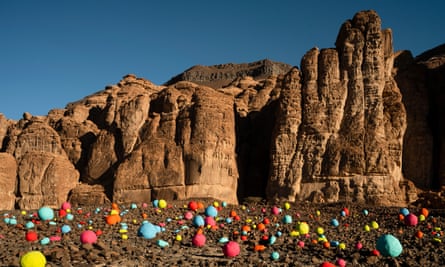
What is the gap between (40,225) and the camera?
59.1 feet

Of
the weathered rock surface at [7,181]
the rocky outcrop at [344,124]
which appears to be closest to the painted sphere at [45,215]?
the rocky outcrop at [344,124]

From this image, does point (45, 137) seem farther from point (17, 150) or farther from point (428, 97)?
point (428, 97)

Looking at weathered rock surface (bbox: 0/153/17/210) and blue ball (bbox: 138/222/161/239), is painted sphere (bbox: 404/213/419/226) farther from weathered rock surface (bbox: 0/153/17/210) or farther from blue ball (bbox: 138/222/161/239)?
weathered rock surface (bbox: 0/153/17/210)

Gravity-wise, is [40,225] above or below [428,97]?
below

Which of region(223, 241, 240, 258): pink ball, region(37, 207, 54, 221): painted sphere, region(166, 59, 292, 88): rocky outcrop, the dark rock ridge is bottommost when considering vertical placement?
region(223, 241, 240, 258): pink ball

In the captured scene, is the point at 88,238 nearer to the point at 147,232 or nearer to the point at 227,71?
the point at 147,232

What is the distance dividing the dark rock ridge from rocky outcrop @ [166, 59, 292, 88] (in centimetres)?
7978

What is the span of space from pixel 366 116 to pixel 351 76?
315cm

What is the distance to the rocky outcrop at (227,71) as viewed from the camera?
405 feet

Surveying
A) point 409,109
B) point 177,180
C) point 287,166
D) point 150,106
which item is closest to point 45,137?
point 150,106

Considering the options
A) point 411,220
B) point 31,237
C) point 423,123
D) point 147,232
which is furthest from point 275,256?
point 423,123

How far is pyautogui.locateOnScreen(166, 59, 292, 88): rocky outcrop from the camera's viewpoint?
A: 123312 mm

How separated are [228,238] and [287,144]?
1951cm

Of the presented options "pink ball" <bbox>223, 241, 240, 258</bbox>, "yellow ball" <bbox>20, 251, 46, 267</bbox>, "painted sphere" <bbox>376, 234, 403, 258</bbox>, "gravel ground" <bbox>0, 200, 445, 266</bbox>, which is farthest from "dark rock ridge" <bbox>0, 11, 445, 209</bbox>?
"yellow ball" <bbox>20, 251, 46, 267</bbox>
